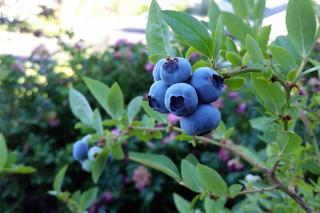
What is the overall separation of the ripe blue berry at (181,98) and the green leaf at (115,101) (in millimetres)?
407

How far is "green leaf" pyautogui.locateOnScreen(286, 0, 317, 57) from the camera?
2.13ft

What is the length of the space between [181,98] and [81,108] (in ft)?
2.02

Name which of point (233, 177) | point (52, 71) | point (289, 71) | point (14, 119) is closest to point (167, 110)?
point (289, 71)

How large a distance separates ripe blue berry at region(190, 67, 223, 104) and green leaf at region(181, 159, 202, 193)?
40 centimetres

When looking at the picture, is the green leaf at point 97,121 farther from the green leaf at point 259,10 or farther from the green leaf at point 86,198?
the green leaf at point 259,10

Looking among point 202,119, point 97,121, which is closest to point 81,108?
point 97,121

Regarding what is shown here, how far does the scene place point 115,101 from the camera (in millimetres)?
958

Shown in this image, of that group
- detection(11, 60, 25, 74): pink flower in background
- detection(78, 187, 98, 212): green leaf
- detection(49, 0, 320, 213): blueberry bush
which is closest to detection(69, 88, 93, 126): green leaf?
detection(49, 0, 320, 213): blueberry bush

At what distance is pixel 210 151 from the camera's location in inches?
104

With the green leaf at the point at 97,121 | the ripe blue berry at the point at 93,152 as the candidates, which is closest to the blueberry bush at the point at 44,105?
the ripe blue berry at the point at 93,152

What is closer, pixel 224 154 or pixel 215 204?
pixel 215 204

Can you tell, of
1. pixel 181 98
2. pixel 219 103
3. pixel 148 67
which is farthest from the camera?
pixel 148 67

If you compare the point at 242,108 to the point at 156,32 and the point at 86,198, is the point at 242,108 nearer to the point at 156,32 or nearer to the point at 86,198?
the point at 86,198

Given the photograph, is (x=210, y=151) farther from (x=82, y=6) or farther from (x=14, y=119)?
(x=82, y=6)
